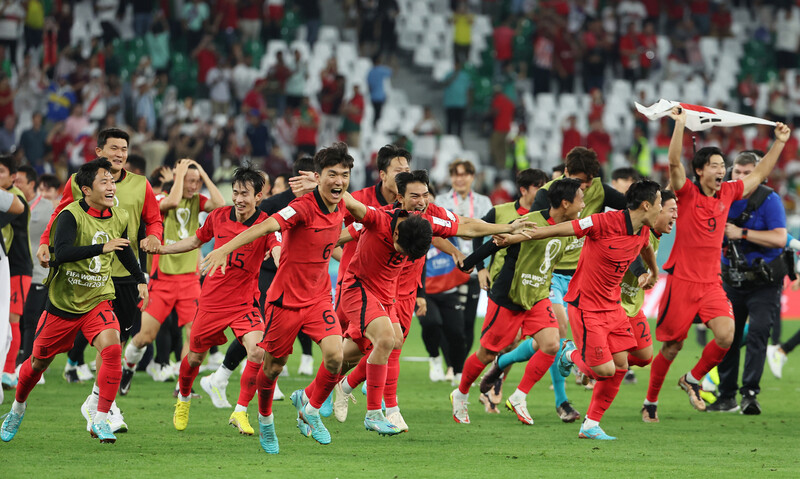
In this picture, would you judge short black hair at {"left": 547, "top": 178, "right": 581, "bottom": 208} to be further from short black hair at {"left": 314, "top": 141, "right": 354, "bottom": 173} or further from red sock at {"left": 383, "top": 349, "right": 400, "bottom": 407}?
short black hair at {"left": 314, "top": 141, "right": 354, "bottom": 173}

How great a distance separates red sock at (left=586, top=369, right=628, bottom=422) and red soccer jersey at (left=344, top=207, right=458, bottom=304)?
184cm

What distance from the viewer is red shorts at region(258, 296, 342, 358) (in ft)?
26.6

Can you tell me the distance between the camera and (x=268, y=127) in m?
23.3

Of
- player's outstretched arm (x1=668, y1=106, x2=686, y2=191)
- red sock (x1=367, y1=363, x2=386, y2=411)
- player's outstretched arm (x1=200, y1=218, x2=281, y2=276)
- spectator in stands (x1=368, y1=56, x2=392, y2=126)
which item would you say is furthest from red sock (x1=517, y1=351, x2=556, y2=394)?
spectator in stands (x1=368, y1=56, x2=392, y2=126)

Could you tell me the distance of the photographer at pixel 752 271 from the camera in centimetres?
1071

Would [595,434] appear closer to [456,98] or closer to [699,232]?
[699,232]

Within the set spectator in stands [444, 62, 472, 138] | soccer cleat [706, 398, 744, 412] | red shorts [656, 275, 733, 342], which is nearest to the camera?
red shorts [656, 275, 733, 342]

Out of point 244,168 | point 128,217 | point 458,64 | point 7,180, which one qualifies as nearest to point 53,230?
point 128,217

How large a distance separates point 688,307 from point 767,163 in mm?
1556

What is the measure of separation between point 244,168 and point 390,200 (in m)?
1.53

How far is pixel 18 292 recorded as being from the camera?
37.9 ft

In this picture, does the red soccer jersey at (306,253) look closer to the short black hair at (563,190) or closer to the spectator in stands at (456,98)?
the short black hair at (563,190)

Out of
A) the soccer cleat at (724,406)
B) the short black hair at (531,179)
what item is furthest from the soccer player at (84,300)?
the soccer cleat at (724,406)

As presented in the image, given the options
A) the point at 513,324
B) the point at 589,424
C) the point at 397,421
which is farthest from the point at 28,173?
the point at 589,424
